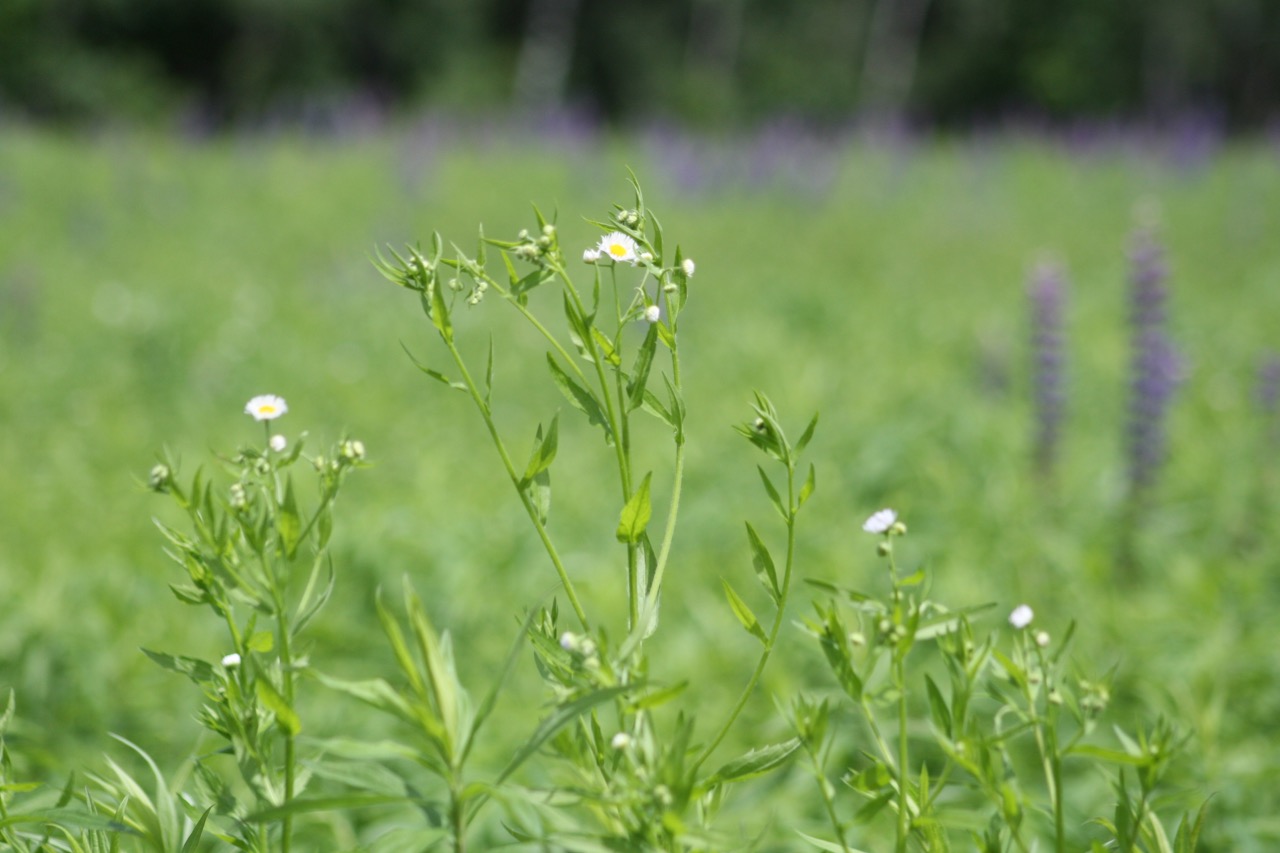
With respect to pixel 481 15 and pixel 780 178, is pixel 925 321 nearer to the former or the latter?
pixel 780 178

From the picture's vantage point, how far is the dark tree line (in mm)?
20000

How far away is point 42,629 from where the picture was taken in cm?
205

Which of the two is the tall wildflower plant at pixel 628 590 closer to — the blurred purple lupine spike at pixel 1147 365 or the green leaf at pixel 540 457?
the green leaf at pixel 540 457

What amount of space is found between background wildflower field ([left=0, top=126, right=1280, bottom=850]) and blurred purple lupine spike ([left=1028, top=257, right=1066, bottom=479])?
0.13 ft

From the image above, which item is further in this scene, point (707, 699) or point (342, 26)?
point (342, 26)

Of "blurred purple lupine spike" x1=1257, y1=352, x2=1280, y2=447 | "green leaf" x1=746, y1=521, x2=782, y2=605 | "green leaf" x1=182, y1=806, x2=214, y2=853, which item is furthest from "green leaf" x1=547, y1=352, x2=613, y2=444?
"blurred purple lupine spike" x1=1257, y1=352, x2=1280, y2=447

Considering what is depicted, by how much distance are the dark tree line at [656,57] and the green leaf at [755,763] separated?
17.9m

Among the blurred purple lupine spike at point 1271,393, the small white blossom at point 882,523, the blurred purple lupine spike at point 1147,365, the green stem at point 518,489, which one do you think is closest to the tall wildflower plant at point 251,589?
the green stem at point 518,489

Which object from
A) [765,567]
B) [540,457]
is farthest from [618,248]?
[765,567]

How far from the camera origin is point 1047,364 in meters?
2.89

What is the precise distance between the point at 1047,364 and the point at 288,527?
2533 mm

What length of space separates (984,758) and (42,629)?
1885mm

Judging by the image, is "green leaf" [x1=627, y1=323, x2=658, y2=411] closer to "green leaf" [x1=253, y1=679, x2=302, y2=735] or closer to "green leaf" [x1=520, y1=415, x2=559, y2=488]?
"green leaf" [x1=520, y1=415, x2=559, y2=488]

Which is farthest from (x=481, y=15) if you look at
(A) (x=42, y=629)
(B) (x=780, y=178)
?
(A) (x=42, y=629)
